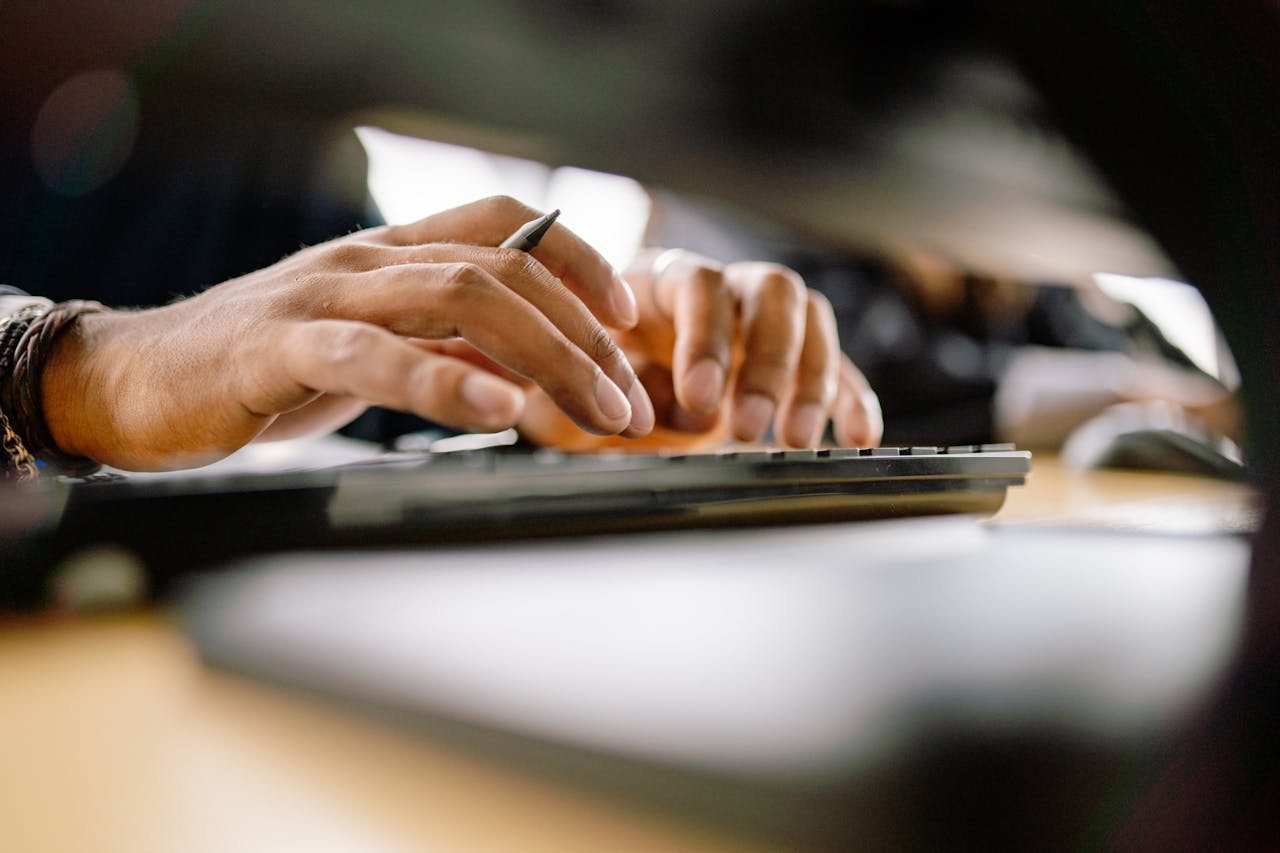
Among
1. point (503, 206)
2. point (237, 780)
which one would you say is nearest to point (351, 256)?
point (503, 206)

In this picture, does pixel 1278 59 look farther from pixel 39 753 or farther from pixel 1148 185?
pixel 39 753

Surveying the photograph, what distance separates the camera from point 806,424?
36 cm

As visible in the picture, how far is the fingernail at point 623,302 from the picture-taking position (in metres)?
0.27

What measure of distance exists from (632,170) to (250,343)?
135mm

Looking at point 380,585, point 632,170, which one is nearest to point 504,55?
point 632,170

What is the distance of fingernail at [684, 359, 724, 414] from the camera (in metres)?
0.30

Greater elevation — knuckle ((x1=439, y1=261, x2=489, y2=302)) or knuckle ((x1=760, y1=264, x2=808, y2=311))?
knuckle ((x1=760, y1=264, x2=808, y2=311))

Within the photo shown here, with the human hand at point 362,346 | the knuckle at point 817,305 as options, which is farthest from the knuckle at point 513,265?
the knuckle at point 817,305

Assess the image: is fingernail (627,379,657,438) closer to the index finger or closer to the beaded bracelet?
the index finger

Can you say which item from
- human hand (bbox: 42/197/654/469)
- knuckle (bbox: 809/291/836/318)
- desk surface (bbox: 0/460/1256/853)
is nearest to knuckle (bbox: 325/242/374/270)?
human hand (bbox: 42/197/654/469)

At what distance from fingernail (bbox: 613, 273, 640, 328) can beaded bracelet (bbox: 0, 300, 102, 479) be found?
8.3 inches

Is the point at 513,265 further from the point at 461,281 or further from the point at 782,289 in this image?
the point at 782,289

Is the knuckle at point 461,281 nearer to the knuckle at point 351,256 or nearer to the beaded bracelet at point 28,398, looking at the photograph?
the knuckle at point 351,256

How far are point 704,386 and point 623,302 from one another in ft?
0.19
